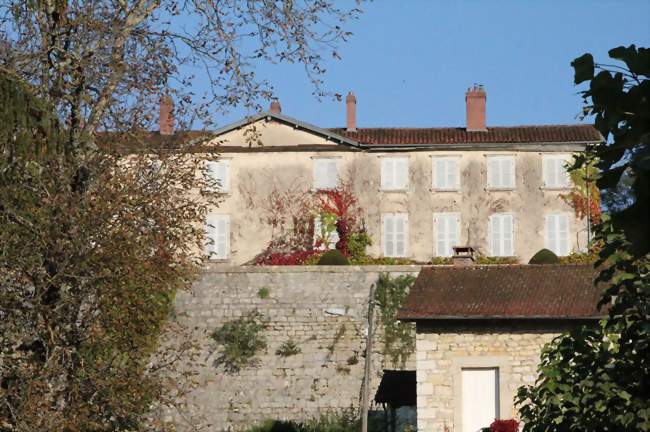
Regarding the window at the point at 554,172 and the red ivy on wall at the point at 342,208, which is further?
the window at the point at 554,172

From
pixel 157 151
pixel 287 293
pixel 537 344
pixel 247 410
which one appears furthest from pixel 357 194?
pixel 157 151

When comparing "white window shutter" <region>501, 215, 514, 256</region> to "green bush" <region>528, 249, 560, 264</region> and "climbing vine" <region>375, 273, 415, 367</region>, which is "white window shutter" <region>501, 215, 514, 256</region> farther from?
"climbing vine" <region>375, 273, 415, 367</region>

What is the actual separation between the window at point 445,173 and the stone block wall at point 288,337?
25.9ft

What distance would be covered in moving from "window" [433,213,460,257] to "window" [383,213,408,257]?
896 millimetres

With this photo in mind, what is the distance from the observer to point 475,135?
126 ft

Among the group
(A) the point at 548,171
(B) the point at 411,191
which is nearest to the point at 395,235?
(B) the point at 411,191

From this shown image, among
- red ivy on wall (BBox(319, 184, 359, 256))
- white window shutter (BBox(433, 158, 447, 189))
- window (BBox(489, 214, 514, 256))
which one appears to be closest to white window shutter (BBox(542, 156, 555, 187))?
window (BBox(489, 214, 514, 256))

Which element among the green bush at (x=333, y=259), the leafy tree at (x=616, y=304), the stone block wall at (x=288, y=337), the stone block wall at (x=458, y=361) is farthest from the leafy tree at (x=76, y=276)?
the green bush at (x=333, y=259)

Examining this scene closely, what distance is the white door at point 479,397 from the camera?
62.2 ft

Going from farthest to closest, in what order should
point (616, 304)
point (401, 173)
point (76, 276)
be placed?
point (401, 173) < point (76, 276) < point (616, 304)

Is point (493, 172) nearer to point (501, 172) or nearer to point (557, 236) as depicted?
point (501, 172)

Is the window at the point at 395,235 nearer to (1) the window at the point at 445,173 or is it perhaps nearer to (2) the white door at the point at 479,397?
(1) the window at the point at 445,173

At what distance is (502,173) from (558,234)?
8.06ft

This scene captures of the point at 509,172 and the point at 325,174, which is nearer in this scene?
the point at 509,172
